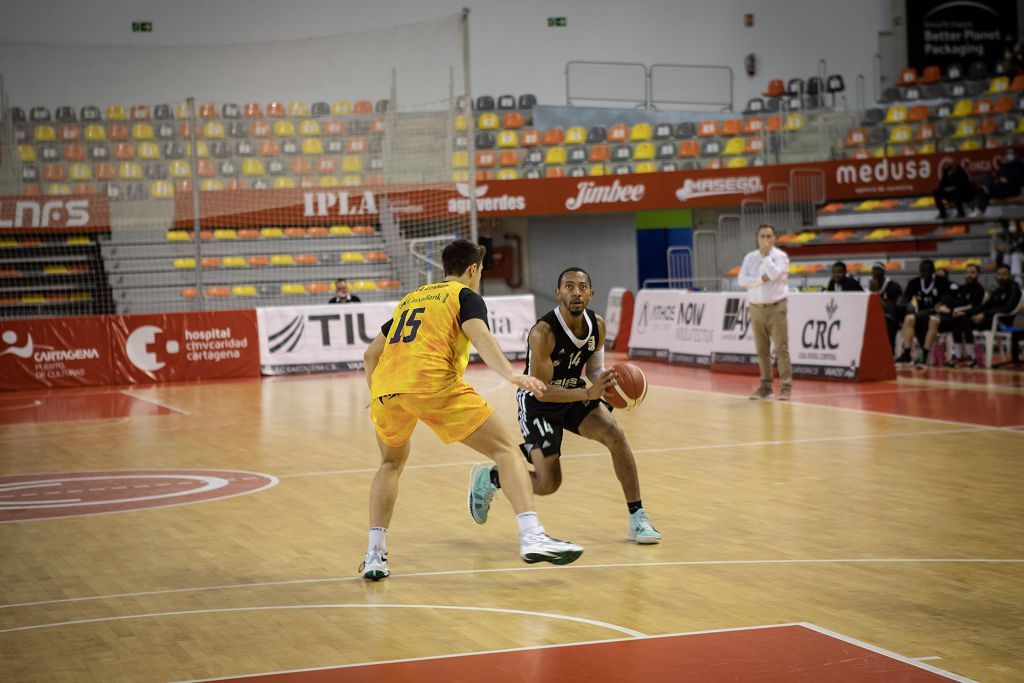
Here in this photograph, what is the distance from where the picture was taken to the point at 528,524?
6488mm

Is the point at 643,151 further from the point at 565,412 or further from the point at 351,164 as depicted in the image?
the point at 565,412

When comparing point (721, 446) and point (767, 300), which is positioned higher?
point (767, 300)

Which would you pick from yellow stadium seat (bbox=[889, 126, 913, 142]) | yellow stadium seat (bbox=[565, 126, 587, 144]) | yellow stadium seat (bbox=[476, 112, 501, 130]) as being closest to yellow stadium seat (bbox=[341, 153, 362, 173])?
yellow stadium seat (bbox=[476, 112, 501, 130])

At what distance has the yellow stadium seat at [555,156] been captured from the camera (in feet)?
106

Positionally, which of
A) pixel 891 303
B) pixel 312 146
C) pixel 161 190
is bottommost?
pixel 891 303

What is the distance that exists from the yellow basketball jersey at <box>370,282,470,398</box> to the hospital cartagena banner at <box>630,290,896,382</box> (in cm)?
1030

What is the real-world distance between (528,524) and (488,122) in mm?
26600

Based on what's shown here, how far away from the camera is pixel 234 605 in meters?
6.41

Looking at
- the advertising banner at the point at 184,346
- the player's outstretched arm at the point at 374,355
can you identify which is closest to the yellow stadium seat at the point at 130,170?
the advertising banner at the point at 184,346

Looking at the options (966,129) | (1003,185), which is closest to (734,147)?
(966,129)

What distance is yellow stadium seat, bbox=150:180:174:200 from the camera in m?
25.9

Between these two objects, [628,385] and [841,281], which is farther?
[841,281]

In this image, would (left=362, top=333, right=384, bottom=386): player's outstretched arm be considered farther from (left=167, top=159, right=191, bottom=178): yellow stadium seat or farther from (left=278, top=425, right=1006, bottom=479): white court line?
(left=167, top=159, right=191, bottom=178): yellow stadium seat

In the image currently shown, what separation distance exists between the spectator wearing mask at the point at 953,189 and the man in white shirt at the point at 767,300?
13625 millimetres
